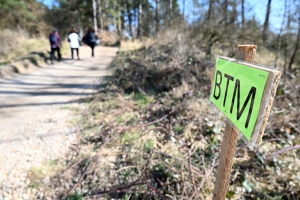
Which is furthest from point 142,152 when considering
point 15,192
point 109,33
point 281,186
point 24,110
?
point 109,33

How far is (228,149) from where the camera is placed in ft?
3.92

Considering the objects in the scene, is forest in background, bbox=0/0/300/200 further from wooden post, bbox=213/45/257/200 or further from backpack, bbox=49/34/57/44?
backpack, bbox=49/34/57/44

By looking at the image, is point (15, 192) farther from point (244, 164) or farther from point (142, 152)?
point (244, 164)

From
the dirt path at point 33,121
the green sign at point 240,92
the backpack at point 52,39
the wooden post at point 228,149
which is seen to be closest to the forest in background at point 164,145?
the dirt path at point 33,121

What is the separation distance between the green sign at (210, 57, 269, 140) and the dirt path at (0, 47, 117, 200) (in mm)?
2594

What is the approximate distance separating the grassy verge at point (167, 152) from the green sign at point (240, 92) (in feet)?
4.62

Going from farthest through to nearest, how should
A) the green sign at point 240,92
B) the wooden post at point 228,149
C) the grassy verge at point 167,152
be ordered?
the grassy verge at point 167,152
the wooden post at point 228,149
the green sign at point 240,92

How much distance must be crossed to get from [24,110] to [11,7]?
57.2 ft

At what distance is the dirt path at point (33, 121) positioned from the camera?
267 centimetres

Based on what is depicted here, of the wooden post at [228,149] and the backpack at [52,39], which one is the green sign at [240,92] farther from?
the backpack at [52,39]

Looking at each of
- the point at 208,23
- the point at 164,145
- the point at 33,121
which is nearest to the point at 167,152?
the point at 164,145

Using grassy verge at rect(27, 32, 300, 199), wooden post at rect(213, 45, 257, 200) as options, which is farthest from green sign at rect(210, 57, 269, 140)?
grassy verge at rect(27, 32, 300, 199)

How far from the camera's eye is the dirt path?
8.77 feet

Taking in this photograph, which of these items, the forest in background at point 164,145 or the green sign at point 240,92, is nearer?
the green sign at point 240,92
